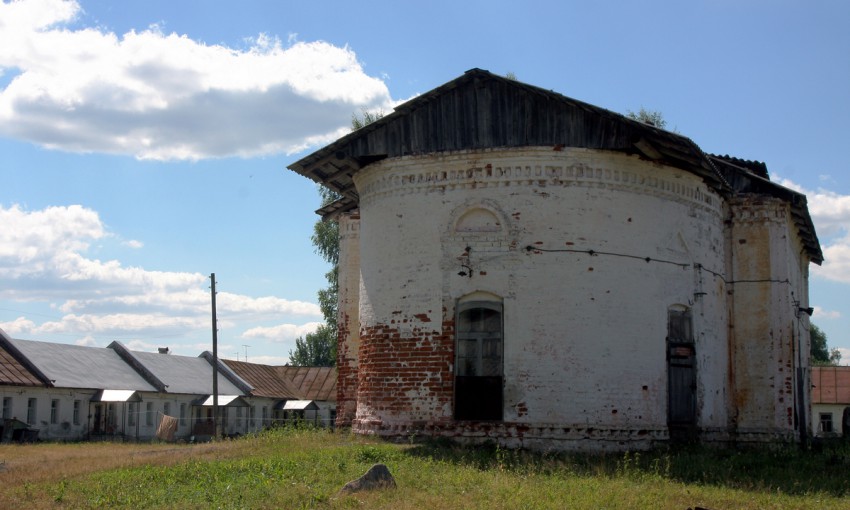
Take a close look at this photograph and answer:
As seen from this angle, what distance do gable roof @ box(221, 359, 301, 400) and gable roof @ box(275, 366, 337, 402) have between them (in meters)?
0.36

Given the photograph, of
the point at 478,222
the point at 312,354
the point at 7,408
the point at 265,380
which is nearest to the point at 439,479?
the point at 478,222

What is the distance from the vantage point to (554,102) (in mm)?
16859

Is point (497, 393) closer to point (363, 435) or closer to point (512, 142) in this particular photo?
point (363, 435)

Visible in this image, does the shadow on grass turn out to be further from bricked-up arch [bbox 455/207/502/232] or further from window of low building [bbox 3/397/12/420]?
window of low building [bbox 3/397/12/420]

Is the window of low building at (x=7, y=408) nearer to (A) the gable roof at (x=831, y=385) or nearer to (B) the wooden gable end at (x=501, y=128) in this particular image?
(B) the wooden gable end at (x=501, y=128)

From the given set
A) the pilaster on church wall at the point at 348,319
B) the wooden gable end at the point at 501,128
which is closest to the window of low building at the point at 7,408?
the pilaster on church wall at the point at 348,319

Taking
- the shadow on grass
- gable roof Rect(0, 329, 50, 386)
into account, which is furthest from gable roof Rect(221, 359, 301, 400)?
the shadow on grass

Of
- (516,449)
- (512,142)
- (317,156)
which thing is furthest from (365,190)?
(516,449)

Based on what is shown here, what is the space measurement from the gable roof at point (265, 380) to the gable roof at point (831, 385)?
26936mm

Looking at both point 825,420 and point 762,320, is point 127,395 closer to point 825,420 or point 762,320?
point 762,320

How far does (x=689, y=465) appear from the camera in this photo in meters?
14.7

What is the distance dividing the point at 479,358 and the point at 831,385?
38.4m

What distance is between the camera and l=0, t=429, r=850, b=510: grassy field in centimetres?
1186

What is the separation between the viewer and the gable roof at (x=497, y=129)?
16.7m
